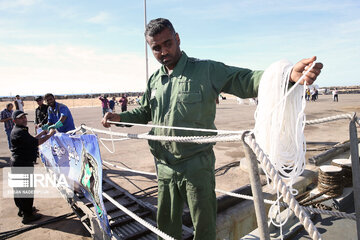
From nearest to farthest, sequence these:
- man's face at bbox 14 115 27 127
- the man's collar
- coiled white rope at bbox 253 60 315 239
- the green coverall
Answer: coiled white rope at bbox 253 60 315 239 → the green coverall → the man's collar → man's face at bbox 14 115 27 127

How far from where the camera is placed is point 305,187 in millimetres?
5496

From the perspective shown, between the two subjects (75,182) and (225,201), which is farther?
(225,201)

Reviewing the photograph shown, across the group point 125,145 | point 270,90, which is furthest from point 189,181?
point 125,145

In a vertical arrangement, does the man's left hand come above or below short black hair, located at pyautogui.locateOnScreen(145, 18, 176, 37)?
below

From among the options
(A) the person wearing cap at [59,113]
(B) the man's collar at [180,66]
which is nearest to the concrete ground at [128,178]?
(A) the person wearing cap at [59,113]

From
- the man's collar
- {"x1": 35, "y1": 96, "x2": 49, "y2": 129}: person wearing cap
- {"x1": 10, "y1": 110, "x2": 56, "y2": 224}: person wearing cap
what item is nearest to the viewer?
the man's collar

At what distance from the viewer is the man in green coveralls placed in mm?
1806

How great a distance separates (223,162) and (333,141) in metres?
5.11

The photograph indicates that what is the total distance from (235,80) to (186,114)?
17.7 inches

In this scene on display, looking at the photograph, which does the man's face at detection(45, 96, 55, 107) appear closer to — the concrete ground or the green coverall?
the concrete ground

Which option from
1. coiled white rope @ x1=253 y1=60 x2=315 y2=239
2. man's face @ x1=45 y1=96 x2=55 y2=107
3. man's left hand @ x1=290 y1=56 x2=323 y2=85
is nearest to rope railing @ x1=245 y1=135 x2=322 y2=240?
coiled white rope @ x1=253 y1=60 x2=315 y2=239

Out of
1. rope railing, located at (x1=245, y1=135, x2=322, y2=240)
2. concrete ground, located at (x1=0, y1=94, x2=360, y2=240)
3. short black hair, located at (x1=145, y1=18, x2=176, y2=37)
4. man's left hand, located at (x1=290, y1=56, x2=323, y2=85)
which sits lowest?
concrete ground, located at (x1=0, y1=94, x2=360, y2=240)

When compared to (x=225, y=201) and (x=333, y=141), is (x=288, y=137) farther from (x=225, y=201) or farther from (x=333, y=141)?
(x=333, y=141)

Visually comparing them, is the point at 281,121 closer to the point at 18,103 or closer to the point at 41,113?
the point at 41,113
